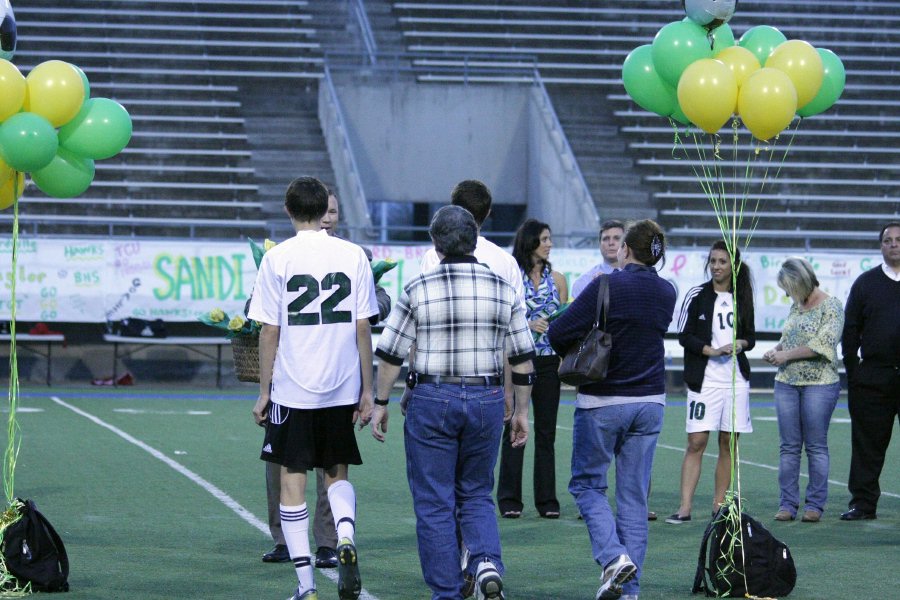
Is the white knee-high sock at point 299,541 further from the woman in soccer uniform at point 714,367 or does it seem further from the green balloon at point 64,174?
the woman in soccer uniform at point 714,367

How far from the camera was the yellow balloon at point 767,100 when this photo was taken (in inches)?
266

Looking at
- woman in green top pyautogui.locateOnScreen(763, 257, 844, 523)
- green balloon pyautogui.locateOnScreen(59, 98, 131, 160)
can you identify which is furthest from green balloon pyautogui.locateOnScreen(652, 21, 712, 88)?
green balloon pyautogui.locateOnScreen(59, 98, 131, 160)

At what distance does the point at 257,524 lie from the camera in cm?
828

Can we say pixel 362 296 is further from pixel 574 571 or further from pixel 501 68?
pixel 501 68

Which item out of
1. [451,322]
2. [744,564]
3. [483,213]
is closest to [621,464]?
[744,564]

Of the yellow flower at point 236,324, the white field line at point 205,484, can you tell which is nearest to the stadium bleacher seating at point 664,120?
the white field line at point 205,484

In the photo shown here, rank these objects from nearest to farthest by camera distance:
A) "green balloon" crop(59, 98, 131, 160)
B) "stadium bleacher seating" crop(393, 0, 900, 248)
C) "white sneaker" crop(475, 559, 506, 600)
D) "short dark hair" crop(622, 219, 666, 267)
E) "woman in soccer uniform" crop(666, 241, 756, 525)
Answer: "white sneaker" crop(475, 559, 506, 600)
"short dark hair" crop(622, 219, 666, 267)
"green balloon" crop(59, 98, 131, 160)
"woman in soccer uniform" crop(666, 241, 756, 525)
"stadium bleacher seating" crop(393, 0, 900, 248)

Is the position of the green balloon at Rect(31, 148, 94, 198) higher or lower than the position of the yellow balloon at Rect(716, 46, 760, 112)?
lower

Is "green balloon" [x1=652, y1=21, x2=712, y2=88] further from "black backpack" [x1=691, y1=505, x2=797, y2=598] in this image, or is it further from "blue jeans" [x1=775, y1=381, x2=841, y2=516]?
"blue jeans" [x1=775, y1=381, x2=841, y2=516]

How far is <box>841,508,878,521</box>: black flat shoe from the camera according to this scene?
8.95 meters

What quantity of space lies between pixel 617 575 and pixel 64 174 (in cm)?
346

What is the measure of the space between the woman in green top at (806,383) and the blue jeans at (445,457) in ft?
12.3

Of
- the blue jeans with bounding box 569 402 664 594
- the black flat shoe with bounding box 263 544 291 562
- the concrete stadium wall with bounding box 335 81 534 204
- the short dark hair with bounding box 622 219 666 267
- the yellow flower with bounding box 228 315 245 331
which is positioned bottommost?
the black flat shoe with bounding box 263 544 291 562

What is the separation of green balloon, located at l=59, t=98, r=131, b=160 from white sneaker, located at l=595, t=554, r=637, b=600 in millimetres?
3200
